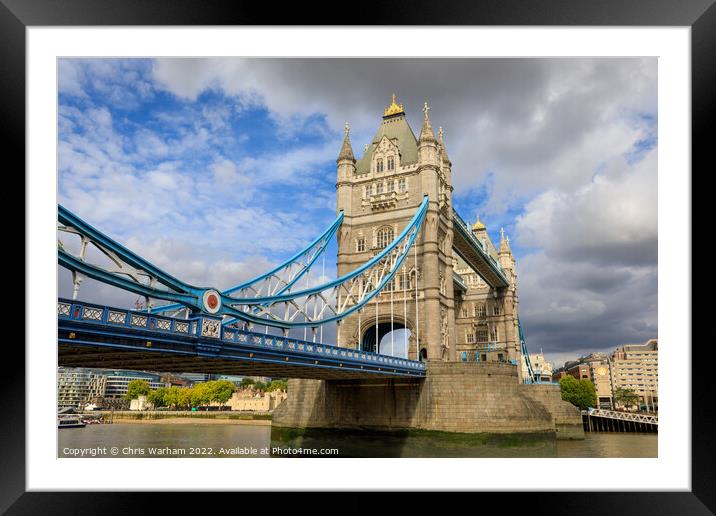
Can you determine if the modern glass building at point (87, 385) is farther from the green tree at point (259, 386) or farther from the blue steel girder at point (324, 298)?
the blue steel girder at point (324, 298)

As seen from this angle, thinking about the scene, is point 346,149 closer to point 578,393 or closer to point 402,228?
point 402,228

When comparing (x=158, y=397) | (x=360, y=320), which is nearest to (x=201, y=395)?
(x=158, y=397)

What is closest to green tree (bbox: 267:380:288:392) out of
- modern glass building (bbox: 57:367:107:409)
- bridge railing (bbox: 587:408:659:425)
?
modern glass building (bbox: 57:367:107:409)

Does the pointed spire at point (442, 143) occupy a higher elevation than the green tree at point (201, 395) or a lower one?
higher

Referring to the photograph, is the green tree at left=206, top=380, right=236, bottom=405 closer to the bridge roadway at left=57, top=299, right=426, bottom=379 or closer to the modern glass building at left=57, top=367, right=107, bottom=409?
the modern glass building at left=57, top=367, right=107, bottom=409
